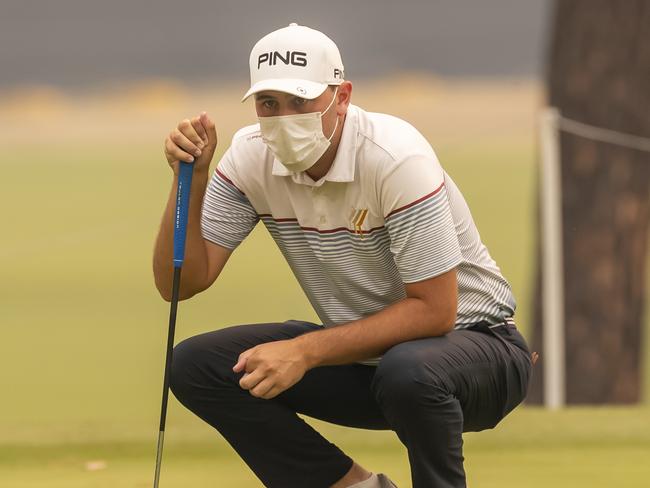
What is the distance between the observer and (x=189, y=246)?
3023 mm

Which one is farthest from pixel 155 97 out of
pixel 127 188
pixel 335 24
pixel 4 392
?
pixel 4 392

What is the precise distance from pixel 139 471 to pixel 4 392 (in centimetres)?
402

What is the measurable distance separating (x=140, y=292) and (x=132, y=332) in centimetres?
179

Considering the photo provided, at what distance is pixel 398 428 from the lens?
9.03 feet

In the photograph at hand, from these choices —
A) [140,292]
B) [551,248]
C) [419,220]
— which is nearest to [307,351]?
[419,220]

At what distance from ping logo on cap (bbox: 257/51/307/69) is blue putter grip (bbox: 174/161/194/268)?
29 cm

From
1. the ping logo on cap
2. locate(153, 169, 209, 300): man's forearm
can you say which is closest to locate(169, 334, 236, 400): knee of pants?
locate(153, 169, 209, 300): man's forearm

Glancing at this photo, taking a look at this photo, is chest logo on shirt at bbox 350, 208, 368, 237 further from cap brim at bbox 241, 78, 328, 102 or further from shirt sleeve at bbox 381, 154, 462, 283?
cap brim at bbox 241, 78, 328, 102

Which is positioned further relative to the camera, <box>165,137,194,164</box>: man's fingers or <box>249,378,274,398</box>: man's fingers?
<box>165,137,194,164</box>: man's fingers

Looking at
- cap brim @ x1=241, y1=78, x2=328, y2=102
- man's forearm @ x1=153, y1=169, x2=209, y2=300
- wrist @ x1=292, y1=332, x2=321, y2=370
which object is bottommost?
wrist @ x1=292, y1=332, x2=321, y2=370

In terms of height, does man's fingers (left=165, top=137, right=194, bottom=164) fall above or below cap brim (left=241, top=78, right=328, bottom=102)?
below

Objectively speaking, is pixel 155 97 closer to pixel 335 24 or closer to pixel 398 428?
pixel 335 24

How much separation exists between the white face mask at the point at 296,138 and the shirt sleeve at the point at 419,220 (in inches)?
6.4

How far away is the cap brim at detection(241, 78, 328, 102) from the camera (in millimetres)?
2740
